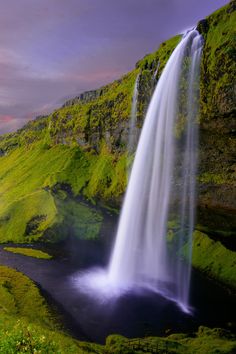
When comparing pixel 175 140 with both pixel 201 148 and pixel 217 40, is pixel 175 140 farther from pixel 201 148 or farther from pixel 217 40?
pixel 217 40

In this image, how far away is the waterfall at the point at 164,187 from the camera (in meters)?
57.9

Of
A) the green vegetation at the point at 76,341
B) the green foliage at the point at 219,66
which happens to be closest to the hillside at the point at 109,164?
the green foliage at the point at 219,66

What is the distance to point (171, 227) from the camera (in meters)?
75.2

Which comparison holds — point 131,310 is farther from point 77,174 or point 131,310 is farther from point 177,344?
point 77,174

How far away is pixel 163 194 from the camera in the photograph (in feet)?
217

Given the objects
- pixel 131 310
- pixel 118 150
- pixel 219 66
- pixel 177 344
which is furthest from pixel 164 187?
pixel 118 150

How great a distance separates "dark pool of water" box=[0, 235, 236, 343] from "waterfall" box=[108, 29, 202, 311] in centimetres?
478

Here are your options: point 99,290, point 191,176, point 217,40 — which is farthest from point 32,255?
point 217,40

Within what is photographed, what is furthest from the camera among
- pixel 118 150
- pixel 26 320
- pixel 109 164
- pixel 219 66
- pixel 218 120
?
pixel 109 164

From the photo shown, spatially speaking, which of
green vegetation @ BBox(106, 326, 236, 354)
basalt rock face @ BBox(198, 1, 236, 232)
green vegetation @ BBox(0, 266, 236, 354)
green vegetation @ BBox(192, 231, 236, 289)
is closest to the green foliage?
basalt rock face @ BBox(198, 1, 236, 232)

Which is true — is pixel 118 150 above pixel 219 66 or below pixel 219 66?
below

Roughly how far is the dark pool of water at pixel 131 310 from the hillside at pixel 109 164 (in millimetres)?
10427

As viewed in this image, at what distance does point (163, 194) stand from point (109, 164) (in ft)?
150

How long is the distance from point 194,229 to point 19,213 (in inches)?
2066
